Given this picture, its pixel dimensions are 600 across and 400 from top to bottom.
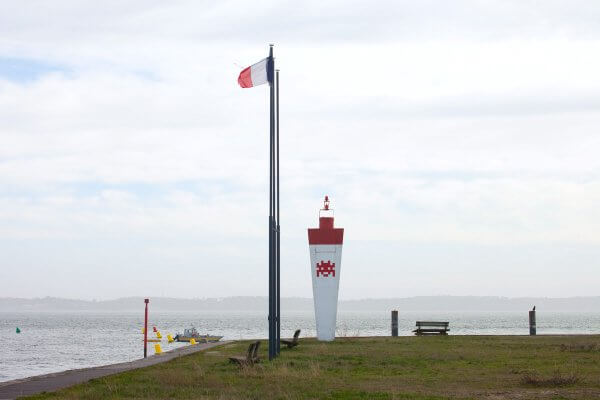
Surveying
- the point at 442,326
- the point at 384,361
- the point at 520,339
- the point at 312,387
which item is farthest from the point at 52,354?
the point at 312,387

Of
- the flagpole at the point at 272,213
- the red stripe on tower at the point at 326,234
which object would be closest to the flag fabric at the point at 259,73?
the flagpole at the point at 272,213

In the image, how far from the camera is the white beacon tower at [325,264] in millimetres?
35594

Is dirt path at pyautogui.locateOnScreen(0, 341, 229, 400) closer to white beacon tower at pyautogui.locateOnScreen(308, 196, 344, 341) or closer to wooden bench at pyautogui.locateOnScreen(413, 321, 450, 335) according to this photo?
white beacon tower at pyautogui.locateOnScreen(308, 196, 344, 341)

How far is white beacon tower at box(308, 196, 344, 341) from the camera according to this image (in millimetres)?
35594

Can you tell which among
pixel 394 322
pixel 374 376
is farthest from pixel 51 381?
pixel 394 322

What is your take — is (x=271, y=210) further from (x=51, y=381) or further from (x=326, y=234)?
(x=51, y=381)

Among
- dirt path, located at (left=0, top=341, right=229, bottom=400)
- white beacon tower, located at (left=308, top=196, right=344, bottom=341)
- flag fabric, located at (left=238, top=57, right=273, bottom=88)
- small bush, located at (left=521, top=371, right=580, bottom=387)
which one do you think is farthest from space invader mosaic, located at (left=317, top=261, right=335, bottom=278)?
small bush, located at (left=521, top=371, right=580, bottom=387)

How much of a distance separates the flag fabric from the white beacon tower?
26.7ft

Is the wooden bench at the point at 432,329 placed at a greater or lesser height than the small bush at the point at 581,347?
greater

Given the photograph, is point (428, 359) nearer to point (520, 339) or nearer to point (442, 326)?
point (520, 339)

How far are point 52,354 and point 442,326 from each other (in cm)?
2785

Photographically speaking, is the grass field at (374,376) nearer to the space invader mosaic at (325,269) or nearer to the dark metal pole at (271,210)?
the dark metal pole at (271,210)

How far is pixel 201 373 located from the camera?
2214cm

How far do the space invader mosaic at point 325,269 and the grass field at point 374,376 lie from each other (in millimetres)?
4192
